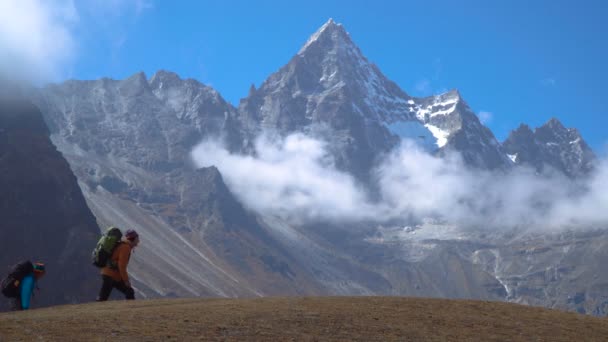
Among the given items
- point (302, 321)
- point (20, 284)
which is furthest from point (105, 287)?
point (302, 321)

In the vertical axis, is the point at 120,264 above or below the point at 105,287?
above

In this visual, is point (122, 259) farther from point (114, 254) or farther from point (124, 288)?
point (124, 288)

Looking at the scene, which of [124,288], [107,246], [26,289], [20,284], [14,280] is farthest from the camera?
[124,288]

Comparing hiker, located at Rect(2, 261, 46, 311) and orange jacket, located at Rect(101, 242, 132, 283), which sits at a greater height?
orange jacket, located at Rect(101, 242, 132, 283)

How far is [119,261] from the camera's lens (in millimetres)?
31141

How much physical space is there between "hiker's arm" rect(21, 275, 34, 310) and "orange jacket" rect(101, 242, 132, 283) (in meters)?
2.85

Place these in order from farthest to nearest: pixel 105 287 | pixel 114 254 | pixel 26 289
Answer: pixel 105 287 → pixel 26 289 → pixel 114 254

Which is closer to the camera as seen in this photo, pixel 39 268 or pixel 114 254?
pixel 114 254

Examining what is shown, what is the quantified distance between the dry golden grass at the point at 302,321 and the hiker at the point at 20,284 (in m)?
1.09

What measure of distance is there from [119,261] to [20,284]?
4025 millimetres

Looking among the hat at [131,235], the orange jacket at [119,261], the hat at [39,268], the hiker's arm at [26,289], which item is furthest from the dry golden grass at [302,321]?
the hat at [131,235]

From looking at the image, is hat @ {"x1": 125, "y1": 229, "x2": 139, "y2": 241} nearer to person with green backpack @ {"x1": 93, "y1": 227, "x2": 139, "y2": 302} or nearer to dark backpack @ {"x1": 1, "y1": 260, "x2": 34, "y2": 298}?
person with green backpack @ {"x1": 93, "y1": 227, "x2": 139, "y2": 302}

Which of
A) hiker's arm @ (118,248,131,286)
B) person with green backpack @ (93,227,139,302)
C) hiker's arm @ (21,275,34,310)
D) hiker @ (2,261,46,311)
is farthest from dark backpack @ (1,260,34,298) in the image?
hiker's arm @ (118,248,131,286)

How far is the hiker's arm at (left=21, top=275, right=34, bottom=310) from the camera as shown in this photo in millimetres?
31656
